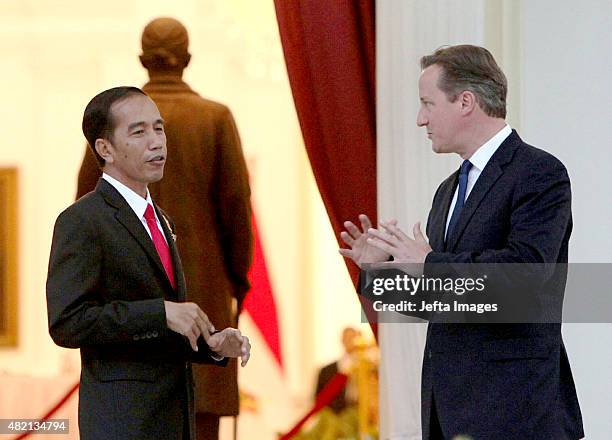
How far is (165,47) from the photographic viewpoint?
5.23 meters

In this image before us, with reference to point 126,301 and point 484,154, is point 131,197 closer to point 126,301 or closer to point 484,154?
point 126,301

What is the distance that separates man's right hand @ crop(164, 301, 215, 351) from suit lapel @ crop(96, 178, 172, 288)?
0.15 m

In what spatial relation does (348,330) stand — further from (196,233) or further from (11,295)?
(11,295)

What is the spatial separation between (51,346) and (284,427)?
1.08 m

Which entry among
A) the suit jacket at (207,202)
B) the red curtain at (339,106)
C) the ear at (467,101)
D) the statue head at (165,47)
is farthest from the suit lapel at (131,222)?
the statue head at (165,47)

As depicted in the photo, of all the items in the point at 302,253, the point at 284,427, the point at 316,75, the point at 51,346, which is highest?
the point at 316,75

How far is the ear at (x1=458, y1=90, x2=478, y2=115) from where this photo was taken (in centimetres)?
351

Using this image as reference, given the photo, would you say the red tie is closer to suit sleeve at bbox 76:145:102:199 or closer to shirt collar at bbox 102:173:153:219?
shirt collar at bbox 102:173:153:219

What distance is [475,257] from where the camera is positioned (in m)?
3.28

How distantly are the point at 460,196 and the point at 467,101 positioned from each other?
0.28 meters

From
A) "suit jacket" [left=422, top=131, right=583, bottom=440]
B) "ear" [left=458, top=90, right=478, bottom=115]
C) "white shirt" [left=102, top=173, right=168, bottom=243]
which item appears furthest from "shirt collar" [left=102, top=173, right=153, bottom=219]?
"ear" [left=458, top=90, right=478, bottom=115]

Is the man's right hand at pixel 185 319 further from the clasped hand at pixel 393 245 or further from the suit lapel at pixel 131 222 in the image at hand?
the clasped hand at pixel 393 245

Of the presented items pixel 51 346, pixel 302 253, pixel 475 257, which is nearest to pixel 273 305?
pixel 302 253

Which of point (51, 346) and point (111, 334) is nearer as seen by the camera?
point (111, 334)
